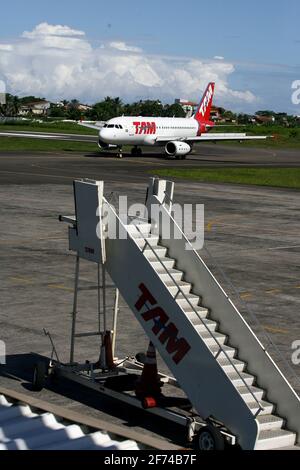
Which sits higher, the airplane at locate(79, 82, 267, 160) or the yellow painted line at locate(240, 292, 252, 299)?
the airplane at locate(79, 82, 267, 160)

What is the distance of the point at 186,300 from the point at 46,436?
12.9 ft

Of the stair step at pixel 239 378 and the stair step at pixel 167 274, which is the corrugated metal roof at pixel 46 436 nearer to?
the stair step at pixel 239 378

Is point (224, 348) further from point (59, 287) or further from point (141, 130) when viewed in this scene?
point (141, 130)

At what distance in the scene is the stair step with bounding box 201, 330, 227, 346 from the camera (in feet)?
53.8

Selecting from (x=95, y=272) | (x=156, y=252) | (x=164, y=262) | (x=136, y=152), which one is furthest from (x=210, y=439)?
(x=136, y=152)

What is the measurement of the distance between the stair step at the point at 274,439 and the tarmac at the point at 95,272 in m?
2.25

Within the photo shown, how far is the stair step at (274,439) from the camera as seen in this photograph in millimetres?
14703

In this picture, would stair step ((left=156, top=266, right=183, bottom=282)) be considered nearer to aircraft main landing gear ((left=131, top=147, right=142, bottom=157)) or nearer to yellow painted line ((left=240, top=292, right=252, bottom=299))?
yellow painted line ((left=240, top=292, right=252, bottom=299))

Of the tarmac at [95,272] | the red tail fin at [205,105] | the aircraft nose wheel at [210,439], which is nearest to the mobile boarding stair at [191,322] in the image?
the aircraft nose wheel at [210,439]

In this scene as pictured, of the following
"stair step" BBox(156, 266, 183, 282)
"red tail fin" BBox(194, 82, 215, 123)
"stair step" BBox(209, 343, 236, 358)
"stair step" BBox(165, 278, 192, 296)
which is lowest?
"stair step" BBox(209, 343, 236, 358)

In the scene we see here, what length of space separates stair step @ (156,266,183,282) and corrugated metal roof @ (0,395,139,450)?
3466 mm


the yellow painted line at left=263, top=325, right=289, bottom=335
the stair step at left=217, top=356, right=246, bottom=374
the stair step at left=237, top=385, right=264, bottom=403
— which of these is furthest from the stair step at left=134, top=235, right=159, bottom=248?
the yellow painted line at left=263, top=325, right=289, bottom=335
